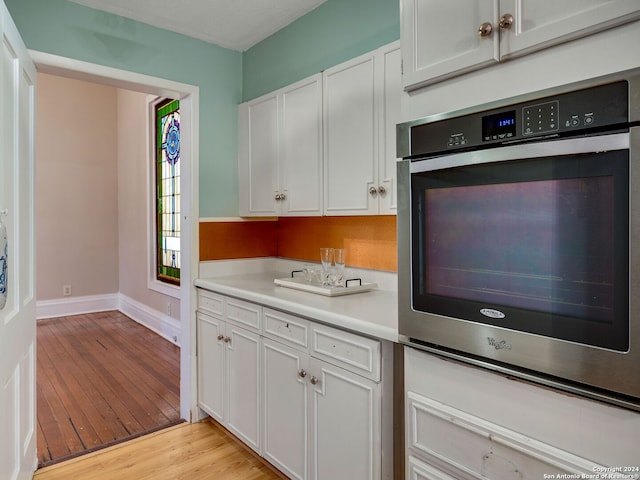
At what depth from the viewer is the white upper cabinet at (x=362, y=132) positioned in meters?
1.91

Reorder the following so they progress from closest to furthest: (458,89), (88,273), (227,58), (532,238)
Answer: (532,238)
(458,89)
(227,58)
(88,273)

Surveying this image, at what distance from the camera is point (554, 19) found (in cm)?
101

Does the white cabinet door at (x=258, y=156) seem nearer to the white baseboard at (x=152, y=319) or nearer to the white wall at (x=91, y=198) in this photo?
the white baseboard at (x=152, y=319)

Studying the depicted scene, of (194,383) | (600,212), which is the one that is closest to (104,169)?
(194,383)

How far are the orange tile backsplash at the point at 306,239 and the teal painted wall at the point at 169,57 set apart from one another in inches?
5.9

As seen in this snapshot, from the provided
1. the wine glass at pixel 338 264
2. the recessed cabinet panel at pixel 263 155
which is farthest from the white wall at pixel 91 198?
the wine glass at pixel 338 264

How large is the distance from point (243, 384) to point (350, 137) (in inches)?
55.2

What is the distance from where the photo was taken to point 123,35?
250cm

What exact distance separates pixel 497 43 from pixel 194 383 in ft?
8.23

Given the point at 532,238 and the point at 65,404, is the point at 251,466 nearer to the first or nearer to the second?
the point at 65,404

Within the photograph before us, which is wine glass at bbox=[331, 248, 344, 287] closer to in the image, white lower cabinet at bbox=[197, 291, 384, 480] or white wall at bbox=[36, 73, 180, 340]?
white lower cabinet at bbox=[197, 291, 384, 480]

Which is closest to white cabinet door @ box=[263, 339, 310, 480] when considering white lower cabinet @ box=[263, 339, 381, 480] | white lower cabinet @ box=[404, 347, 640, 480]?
white lower cabinet @ box=[263, 339, 381, 480]

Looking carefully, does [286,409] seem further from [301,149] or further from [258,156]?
[258,156]

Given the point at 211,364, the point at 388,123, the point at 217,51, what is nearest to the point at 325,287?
the point at 388,123
